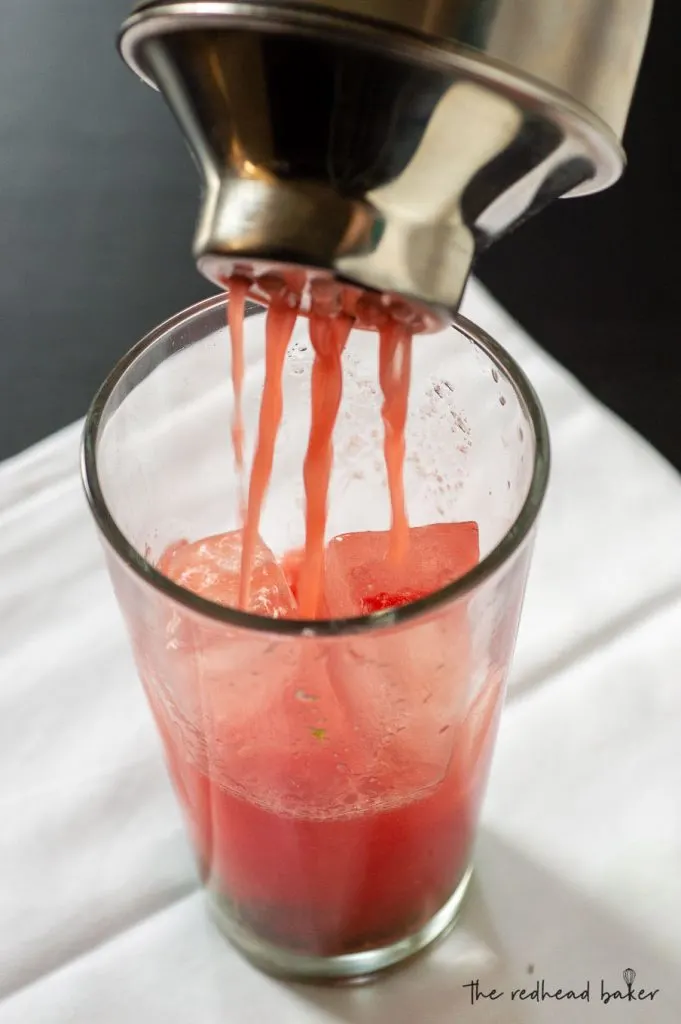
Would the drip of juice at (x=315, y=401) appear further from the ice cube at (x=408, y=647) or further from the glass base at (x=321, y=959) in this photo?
the glass base at (x=321, y=959)

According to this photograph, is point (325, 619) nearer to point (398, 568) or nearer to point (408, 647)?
point (408, 647)

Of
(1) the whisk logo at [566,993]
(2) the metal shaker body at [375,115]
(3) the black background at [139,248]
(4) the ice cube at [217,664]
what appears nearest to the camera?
(2) the metal shaker body at [375,115]

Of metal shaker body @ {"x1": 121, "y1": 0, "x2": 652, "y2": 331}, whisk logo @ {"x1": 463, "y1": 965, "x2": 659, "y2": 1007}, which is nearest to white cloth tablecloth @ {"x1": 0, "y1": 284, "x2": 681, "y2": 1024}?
whisk logo @ {"x1": 463, "y1": 965, "x2": 659, "y2": 1007}

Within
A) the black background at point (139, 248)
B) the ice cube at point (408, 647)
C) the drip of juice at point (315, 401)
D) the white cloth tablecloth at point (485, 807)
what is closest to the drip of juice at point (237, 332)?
the drip of juice at point (315, 401)

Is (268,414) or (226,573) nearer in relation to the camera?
(268,414)

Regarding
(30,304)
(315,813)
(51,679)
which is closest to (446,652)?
(315,813)

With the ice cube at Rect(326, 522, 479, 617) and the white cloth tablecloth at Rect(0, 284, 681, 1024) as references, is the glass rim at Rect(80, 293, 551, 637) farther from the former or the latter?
the white cloth tablecloth at Rect(0, 284, 681, 1024)

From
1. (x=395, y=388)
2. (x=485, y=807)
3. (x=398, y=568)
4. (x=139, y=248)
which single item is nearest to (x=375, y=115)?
(x=395, y=388)

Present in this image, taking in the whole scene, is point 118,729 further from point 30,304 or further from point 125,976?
point 30,304
